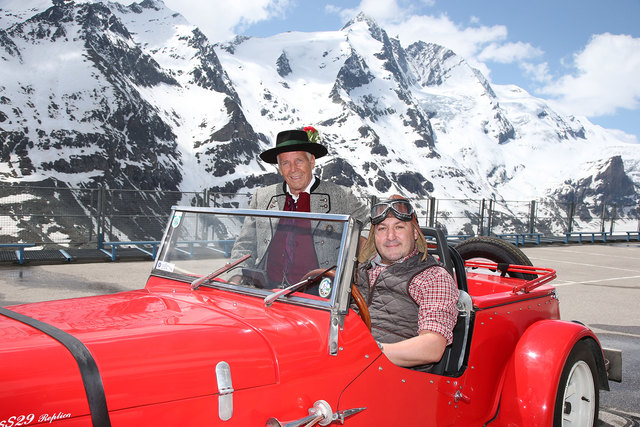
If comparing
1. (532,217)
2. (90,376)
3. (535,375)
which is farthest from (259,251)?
(532,217)

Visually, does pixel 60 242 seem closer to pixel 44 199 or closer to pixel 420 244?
pixel 44 199

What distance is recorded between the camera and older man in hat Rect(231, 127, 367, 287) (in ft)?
8.11

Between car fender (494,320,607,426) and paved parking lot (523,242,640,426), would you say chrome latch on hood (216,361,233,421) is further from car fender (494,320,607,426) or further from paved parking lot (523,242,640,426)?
paved parking lot (523,242,640,426)

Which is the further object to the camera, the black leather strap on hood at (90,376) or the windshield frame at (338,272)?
the windshield frame at (338,272)

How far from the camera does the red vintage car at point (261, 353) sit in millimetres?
1603

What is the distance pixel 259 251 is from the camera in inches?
105

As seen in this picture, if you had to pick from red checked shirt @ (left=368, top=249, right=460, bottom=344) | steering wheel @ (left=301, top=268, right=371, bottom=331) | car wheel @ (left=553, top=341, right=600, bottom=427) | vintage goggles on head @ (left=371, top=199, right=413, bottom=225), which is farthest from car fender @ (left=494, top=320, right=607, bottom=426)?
steering wheel @ (left=301, top=268, right=371, bottom=331)

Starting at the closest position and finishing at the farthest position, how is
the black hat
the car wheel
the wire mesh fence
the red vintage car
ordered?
the red vintage car → the car wheel → the black hat → the wire mesh fence

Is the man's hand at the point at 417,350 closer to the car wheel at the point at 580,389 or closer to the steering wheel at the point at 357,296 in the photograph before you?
the steering wheel at the point at 357,296

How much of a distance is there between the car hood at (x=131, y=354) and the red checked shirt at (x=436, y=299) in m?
0.96

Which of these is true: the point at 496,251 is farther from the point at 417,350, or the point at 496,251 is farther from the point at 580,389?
the point at 417,350

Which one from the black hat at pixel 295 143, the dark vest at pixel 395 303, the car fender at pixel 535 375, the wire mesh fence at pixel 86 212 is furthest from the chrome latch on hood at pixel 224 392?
the wire mesh fence at pixel 86 212

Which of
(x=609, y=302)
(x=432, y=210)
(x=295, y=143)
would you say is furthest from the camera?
(x=432, y=210)

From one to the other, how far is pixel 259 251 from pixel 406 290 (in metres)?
0.87
